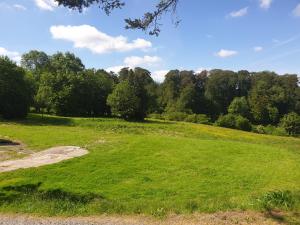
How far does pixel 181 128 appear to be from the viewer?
55188 millimetres

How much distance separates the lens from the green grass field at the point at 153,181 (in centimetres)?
1215

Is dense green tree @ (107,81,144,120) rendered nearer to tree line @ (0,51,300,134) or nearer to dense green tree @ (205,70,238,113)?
tree line @ (0,51,300,134)

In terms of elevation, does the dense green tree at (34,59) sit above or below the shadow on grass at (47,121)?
above

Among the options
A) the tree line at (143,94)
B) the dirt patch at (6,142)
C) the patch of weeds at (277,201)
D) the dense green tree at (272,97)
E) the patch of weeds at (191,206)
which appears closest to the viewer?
the patch of weeds at (191,206)


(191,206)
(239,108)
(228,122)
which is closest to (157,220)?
(191,206)

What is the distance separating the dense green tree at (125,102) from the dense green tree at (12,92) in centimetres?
1365

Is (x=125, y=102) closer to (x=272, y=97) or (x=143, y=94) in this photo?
(x=143, y=94)

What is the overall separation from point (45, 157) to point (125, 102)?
3834 cm

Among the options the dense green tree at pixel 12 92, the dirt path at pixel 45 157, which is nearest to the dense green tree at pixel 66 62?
the dense green tree at pixel 12 92

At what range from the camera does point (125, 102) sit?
204 feet

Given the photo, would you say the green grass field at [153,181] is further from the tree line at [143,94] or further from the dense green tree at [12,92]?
the tree line at [143,94]

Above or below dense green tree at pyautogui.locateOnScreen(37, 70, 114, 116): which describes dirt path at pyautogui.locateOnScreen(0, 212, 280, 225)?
below

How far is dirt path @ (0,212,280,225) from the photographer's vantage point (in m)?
10.3

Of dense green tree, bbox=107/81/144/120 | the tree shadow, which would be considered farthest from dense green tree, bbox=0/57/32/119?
the tree shadow
